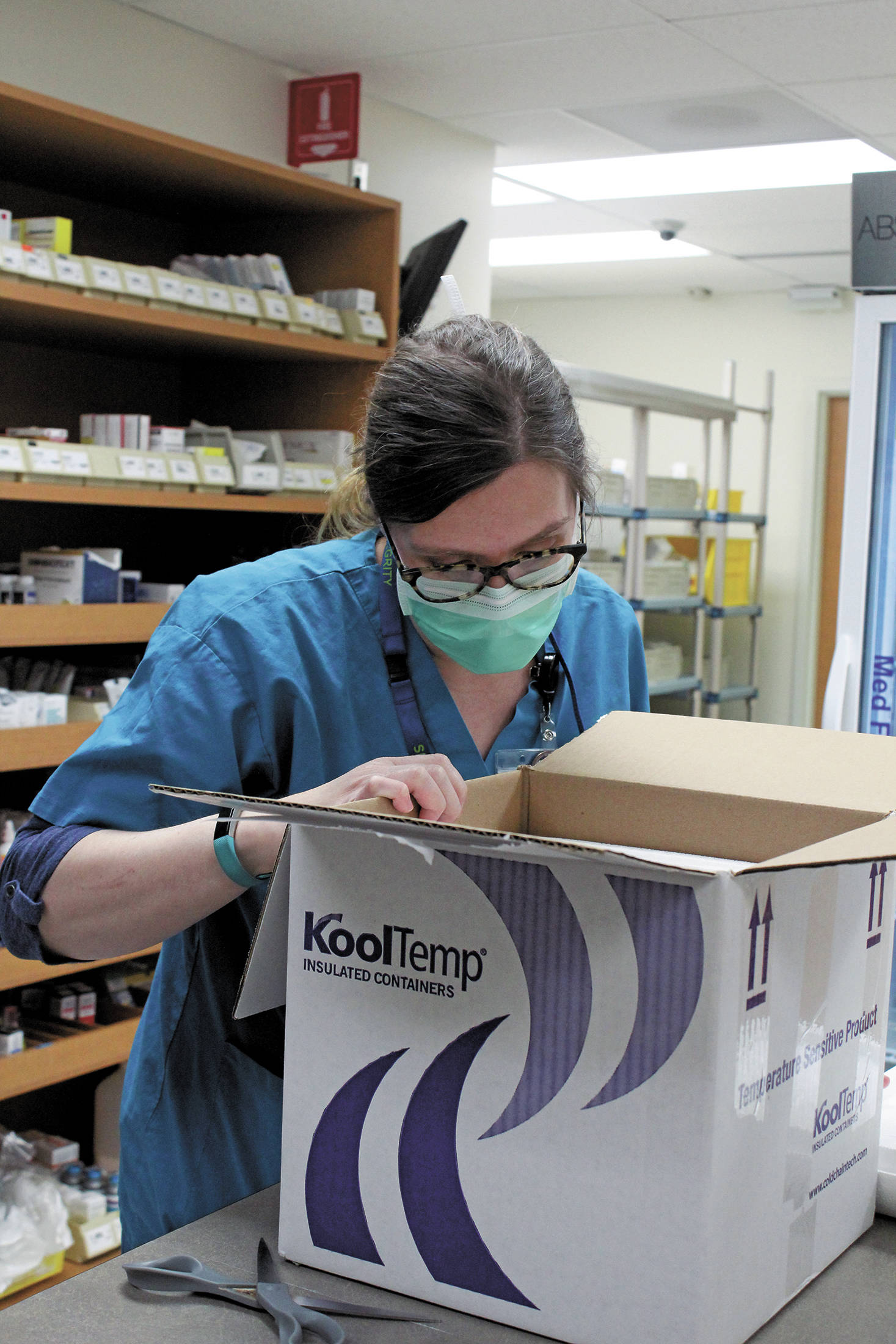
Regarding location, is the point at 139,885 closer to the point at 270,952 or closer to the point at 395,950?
the point at 270,952

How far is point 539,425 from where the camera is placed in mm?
1188

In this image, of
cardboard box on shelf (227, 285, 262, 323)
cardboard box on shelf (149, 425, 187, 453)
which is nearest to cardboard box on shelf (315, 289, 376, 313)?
cardboard box on shelf (227, 285, 262, 323)

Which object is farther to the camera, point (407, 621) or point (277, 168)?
point (277, 168)

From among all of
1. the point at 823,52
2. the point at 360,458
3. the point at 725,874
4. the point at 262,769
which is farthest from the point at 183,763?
the point at 823,52

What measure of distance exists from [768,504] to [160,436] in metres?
5.19

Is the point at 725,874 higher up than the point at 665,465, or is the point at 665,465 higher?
the point at 665,465

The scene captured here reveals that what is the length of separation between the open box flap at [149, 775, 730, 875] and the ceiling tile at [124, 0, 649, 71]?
279 centimetres

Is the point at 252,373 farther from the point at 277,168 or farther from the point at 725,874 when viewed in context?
the point at 725,874

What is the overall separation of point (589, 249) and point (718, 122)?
2.18m

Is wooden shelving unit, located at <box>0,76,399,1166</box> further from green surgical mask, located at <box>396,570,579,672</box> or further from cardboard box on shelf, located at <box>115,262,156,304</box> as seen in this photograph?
green surgical mask, located at <box>396,570,579,672</box>

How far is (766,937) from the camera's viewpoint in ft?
2.52

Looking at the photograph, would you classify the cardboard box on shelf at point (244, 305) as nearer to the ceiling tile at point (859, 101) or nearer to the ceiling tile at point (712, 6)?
the ceiling tile at point (712, 6)

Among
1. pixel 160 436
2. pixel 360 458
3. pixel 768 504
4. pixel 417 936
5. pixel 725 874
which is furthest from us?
pixel 768 504

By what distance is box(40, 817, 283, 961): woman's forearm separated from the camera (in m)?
1.02
